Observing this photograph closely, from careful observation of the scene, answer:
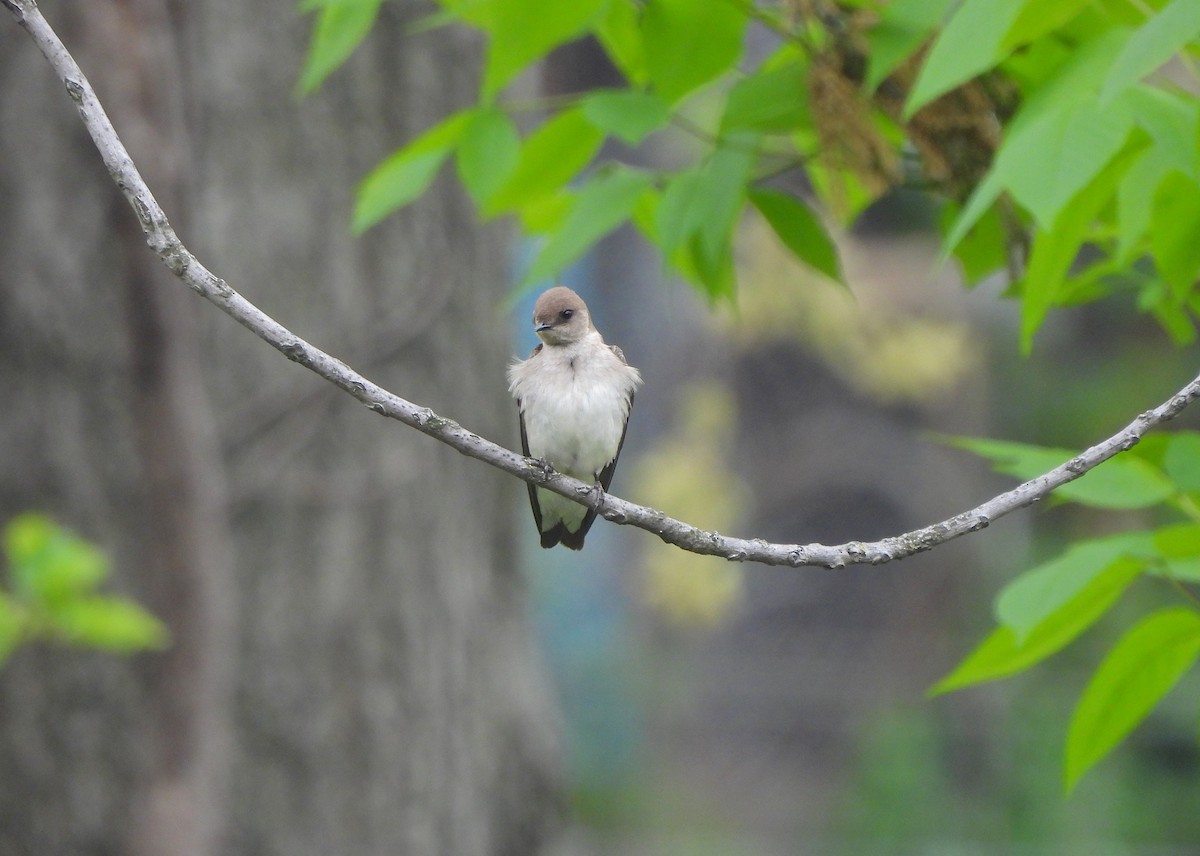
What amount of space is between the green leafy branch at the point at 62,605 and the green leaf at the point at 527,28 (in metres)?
1.79

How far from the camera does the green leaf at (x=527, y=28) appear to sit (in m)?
2.37

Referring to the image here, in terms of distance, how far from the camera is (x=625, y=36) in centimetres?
288

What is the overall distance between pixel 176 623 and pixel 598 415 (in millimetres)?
1436

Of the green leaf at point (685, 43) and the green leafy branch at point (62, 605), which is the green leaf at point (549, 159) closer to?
the green leaf at point (685, 43)

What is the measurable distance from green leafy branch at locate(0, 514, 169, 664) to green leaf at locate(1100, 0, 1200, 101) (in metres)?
2.63

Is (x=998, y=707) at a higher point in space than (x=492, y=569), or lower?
higher

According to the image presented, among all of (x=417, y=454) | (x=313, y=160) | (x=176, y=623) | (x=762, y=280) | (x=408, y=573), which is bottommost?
(x=176, y=623)

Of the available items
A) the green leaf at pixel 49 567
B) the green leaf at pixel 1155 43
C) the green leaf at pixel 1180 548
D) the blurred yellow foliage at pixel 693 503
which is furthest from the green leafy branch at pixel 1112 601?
the blurred yellow foliage at pixel 693 503

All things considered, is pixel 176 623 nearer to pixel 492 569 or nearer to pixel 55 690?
pixel 55 690

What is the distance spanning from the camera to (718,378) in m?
12.8

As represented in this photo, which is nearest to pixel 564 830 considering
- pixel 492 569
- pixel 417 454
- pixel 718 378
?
pixel 492 569

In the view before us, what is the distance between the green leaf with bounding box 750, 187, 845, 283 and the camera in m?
2.63

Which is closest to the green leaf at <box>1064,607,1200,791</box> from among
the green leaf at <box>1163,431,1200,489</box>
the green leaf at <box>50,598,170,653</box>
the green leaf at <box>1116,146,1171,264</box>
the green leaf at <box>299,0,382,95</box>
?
the green leaf at <box>1163,431,1200,489</box>

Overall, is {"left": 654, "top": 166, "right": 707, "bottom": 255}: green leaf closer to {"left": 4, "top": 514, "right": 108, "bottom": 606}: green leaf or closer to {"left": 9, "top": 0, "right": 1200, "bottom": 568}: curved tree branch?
{"left": 9, "top": 0, "right": 1200, "bottom": 568}: curved tree branch
